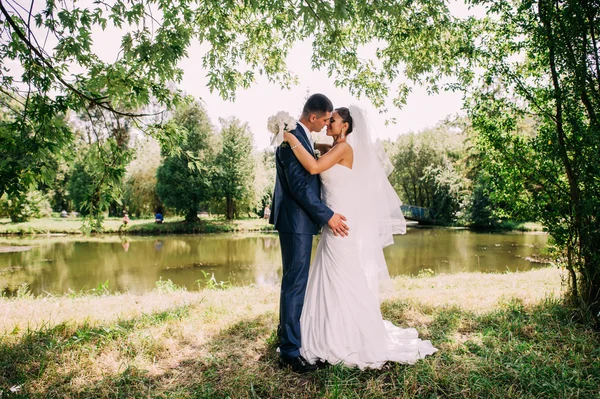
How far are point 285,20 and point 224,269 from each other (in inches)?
349

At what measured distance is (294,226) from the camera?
10.2ft

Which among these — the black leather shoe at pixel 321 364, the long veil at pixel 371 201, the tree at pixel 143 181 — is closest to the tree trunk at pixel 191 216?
the tree at pixel 143 181

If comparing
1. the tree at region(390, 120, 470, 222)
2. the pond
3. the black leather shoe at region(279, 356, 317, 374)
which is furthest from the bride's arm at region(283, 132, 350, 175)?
the tree at region(390, 120, 470, 222)

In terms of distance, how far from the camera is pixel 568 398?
2455mm

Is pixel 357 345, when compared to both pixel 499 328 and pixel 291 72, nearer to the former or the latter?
pixel 499 328

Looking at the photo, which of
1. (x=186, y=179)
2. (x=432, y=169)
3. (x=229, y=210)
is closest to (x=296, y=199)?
(x=186, y=179)

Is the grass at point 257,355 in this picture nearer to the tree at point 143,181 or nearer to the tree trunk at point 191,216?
the tree trunk at point 191,216

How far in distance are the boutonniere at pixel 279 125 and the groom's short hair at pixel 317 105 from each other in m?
0.26

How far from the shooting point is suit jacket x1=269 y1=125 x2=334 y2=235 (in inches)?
120

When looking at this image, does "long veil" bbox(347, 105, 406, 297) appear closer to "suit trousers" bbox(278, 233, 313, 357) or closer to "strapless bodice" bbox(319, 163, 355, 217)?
"strapless bodice" bbox(319, 163, 355, 217)

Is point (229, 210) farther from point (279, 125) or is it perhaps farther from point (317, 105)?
point (279, 125)

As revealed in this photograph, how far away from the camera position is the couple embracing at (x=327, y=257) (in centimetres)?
303

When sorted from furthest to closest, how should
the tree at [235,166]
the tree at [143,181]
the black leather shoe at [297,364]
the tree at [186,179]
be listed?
the tree at [143,181] → the tree at [235,166] → the tree at [186,179] → the black leather shoe at [297,364]

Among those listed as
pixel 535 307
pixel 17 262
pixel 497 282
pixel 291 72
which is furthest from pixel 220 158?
pixel 535 307
